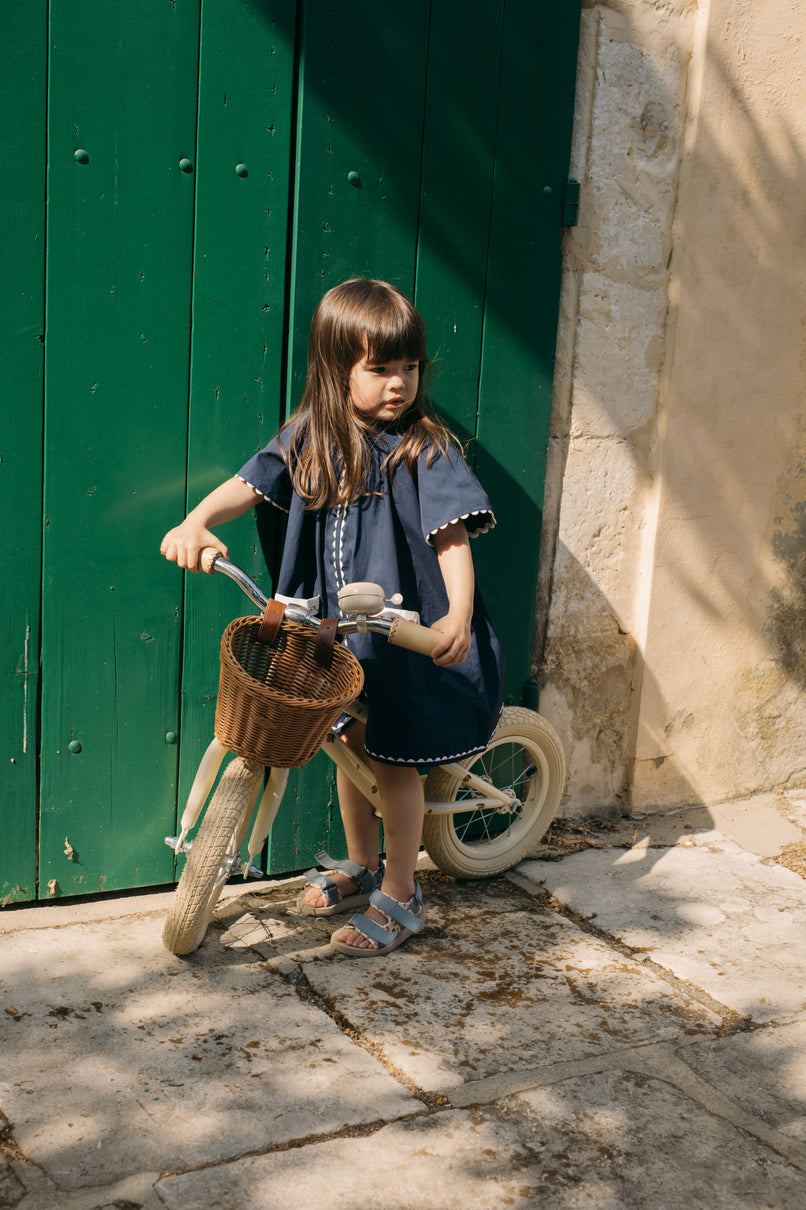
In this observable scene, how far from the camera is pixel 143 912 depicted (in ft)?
8.96

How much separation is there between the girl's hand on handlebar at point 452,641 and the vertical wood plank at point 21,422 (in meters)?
0.98

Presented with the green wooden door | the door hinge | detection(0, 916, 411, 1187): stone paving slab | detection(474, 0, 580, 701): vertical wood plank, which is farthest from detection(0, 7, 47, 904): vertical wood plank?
the door hinge

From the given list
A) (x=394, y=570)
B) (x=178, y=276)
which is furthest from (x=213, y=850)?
(x=178, y=276)

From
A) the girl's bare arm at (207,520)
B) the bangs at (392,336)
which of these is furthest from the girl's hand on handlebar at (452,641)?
the bangs at (392,336)

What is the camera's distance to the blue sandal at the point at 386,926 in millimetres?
2598

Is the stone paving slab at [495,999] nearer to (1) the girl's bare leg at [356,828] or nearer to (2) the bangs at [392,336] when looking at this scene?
(1) the girl's bare leg at [356,828]

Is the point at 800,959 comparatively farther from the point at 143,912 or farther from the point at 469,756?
the point at 143,912

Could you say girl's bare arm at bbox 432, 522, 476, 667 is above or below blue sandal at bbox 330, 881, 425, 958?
above

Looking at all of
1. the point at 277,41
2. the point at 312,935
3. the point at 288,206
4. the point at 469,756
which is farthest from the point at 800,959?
the point at 277,41

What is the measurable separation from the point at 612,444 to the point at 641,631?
603 mm

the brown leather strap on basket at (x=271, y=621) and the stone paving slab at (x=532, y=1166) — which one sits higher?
the brown leather strap on basket at (x=271, y=621)

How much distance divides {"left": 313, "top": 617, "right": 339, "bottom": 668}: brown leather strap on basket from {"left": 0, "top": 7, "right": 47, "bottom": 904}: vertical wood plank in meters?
0.78

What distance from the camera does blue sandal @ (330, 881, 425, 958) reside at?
2.60m

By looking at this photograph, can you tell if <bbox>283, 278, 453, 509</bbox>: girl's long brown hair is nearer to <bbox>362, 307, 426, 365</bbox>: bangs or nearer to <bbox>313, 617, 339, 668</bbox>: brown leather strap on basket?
<bbox>362, 307, 426, 365</bbox>: bangs
